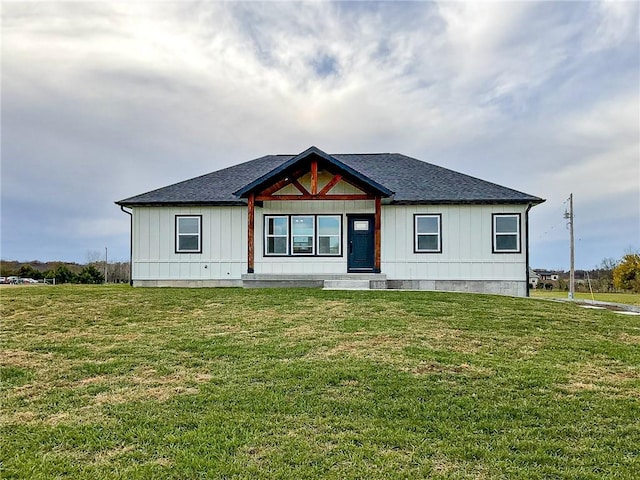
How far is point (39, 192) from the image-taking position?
2231 cm

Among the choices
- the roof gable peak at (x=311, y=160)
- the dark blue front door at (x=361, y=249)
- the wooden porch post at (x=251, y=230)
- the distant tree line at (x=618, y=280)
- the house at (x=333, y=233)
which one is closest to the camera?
the roof gable peak at (x=311, y=160)

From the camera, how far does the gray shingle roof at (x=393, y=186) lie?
1691cm

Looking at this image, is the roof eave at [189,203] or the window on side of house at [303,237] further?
the window on side of house at [303,237]

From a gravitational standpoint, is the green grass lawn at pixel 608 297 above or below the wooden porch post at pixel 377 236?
below

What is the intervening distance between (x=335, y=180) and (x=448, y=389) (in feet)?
37.5

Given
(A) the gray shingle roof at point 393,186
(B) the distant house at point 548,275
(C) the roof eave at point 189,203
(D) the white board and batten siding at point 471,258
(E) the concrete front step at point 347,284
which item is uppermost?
(A) the gray shingle roof at point 393,186

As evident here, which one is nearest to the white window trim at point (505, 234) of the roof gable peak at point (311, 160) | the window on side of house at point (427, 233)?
the window on side of house at point (427, 233)

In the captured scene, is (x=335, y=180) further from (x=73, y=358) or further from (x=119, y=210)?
(x=73, y=358)

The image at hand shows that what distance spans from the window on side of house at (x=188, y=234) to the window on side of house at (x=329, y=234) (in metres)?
4.49

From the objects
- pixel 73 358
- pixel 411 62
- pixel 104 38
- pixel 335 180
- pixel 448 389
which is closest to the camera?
pixel 448 389

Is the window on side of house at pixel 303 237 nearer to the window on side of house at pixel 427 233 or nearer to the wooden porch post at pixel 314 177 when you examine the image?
the wooden porch post at pixel 314 177

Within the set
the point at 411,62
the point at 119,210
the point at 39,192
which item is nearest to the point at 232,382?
the point at 119,210

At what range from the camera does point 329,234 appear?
17453mm

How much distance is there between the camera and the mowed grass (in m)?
3.65
